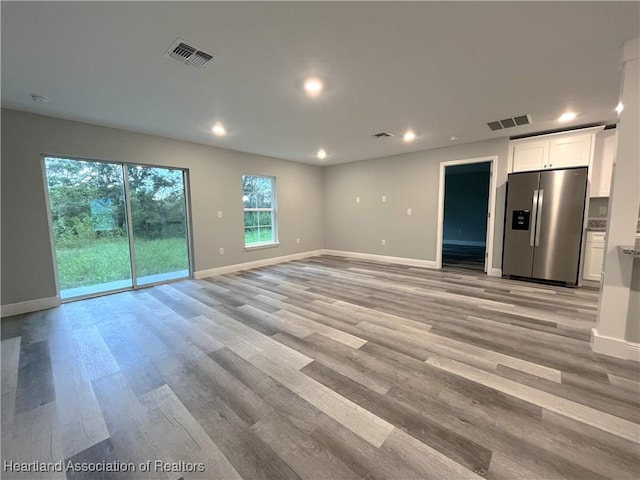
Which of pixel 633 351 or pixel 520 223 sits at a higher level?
pixel 520 223

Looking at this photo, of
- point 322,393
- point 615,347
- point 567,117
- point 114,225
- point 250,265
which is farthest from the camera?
point 250,265

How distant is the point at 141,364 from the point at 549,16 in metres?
3.96

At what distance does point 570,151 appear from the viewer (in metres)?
4.08

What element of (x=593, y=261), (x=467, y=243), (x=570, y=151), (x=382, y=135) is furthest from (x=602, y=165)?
(x=467, y=243)

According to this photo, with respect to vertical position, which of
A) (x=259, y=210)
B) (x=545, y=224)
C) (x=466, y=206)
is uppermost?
(x=466, y=206)

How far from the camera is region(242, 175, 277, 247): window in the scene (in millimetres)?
5827

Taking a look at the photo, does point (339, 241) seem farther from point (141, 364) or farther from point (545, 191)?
point (141, 364)

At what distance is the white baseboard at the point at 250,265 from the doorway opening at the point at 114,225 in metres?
0.31

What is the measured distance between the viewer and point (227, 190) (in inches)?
210

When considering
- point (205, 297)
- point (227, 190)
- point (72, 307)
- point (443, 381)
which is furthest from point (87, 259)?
point (443, 381)

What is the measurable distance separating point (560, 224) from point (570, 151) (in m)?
1.17

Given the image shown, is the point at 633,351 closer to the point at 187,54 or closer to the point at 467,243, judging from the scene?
the point at 187,54

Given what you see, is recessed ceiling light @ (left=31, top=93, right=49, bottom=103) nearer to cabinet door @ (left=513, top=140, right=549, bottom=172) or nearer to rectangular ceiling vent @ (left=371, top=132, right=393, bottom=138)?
rectangular ceiling vent @ (left=371, top=132, right=393, bottom=138)

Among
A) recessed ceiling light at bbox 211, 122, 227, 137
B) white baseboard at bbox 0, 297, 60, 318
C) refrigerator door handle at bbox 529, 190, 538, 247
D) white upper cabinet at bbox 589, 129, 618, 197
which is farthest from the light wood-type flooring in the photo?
recessed ceiling light at bbox 211, 122, 227, 137
